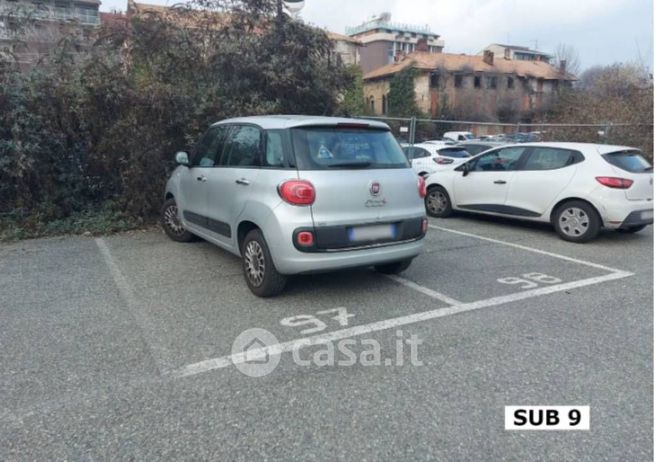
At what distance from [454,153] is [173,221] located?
8891mm

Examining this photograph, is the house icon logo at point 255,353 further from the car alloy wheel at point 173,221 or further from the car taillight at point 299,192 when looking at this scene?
the car alloy wheel at point 173,221

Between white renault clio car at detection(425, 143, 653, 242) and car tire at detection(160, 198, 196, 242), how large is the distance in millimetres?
4777

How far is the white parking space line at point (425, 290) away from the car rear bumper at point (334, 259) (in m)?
0.52

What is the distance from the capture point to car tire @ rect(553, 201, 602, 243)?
654 cm

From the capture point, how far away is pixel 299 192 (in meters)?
3.95

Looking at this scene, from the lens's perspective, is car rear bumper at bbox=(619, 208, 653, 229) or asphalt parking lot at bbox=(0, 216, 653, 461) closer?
asphalt parking lot at bbox=(0, 216, 653, 461)

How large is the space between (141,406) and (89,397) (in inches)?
14.2

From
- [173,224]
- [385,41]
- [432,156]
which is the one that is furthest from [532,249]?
[385,41]

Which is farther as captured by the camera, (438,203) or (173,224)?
(438,203)

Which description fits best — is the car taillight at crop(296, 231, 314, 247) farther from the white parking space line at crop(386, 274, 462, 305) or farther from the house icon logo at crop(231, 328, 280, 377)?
the white parking space line at crop(386, 274, 462, 305)

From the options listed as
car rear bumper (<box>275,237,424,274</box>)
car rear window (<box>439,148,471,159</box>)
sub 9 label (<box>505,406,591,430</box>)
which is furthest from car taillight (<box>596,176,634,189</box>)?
car rear window (<box>439,148,471,159</box>)

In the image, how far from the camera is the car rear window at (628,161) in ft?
21.4

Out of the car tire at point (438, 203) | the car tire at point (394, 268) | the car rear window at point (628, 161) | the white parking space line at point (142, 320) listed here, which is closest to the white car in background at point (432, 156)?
the car tire at point (438, 203)

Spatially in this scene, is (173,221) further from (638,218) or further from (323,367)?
(638,218)
